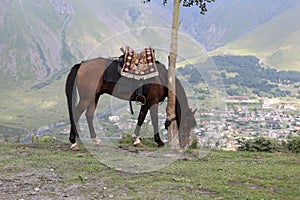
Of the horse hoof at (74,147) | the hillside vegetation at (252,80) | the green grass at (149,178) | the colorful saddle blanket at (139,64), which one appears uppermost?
the hillside vegetation at (252,80)

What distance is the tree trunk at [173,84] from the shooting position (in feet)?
37.7

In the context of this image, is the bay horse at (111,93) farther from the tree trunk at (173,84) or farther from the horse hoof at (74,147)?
the tree trunk at (173,84)

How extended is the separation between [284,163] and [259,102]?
64.1 meters

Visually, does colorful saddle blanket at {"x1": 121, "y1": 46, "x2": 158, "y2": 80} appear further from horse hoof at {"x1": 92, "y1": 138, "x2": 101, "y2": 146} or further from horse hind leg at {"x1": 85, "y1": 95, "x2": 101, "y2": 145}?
horse hoof at {"x1": 92, "y1": 138, "x2": 101, "y2": 146}

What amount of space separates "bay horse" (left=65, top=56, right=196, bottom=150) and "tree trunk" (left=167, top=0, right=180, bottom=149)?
13 cm

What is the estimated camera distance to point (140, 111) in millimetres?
11547

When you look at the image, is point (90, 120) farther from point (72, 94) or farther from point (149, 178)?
point (149, 178)

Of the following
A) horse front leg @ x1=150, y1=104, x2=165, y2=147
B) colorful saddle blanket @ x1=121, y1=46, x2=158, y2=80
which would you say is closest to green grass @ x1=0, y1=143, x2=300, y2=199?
horse front leg @ x1=150, y1=104, x2=165, y2=147

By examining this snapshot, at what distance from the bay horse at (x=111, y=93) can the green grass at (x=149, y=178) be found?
145 centimetres

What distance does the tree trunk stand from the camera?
1150 cm

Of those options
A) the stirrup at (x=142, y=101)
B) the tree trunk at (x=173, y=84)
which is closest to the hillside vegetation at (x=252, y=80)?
the tree trunk at (x=173, y=84)

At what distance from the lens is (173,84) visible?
1147 cm

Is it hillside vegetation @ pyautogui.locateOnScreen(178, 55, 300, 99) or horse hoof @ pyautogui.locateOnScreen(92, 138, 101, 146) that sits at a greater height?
hillside vegetation @ pyautogui.locateOnScreen(178, 55, 300, 99)

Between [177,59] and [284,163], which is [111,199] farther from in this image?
[177,59]
